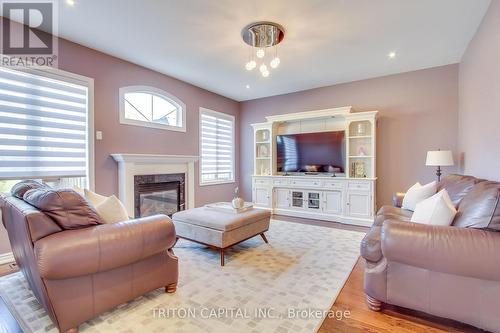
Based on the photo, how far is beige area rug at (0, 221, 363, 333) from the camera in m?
1.69

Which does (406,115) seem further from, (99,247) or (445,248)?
(99,247)

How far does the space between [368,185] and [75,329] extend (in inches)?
169

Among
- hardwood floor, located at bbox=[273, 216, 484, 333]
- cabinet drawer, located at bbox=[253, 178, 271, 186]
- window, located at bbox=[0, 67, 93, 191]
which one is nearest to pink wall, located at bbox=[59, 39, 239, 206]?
window, located at bbox=[0, 67, 93, 191]

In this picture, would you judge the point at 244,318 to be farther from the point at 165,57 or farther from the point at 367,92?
the point at 367,92

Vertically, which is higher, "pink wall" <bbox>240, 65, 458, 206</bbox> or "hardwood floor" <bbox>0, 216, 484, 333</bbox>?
"pink wall" <bbox>240, 65, 458, 206</bbox>

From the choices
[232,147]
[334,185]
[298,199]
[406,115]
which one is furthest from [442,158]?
[232,147]

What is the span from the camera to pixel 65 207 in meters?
1.58

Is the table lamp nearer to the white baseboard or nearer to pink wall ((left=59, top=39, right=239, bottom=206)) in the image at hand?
pink wall ((left=59, top=39, right=239, bottom=206))

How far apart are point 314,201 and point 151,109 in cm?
357

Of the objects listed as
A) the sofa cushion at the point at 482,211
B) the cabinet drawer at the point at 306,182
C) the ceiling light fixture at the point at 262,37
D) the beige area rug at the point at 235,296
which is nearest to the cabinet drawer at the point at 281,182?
the cabinet drawer at the point at 306,182

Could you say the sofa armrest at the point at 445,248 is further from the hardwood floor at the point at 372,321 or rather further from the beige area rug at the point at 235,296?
the beige area rug at the point at 235,296

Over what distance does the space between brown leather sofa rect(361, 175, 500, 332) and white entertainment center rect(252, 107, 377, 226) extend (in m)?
2.61

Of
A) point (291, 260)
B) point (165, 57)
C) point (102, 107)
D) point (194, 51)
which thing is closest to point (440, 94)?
point (291, 260)

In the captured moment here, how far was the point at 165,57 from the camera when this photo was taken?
375cm
